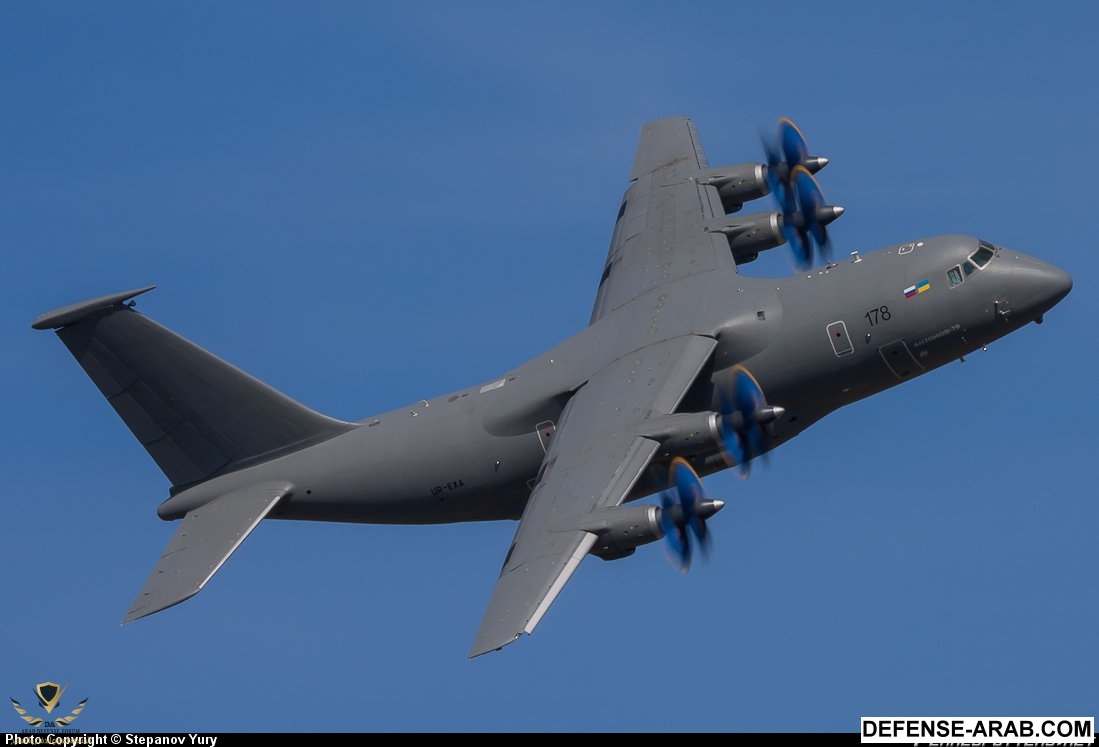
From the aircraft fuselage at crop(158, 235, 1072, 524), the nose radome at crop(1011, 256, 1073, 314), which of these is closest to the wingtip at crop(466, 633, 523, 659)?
the aircraft fuselage at crop(158, 235, 1072, 524)

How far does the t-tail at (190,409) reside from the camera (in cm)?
6425

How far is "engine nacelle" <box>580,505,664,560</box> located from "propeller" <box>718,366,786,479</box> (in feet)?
10.7

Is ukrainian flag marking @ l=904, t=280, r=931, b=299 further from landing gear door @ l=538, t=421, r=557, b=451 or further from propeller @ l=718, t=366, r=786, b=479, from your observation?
landing gear door @ l=538, t=421, r=557, b=451

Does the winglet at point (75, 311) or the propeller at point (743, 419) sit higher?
the winglet at point (75, 311)

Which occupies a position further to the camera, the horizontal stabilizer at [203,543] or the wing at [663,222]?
the wing at [663,222]

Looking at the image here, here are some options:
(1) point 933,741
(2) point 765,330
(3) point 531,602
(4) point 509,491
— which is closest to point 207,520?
(4) point 509,491

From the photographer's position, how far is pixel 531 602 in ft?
182

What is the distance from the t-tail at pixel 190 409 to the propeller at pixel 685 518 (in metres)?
13.2

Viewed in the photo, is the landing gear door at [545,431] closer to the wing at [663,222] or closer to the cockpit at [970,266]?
the wing at [663,222]

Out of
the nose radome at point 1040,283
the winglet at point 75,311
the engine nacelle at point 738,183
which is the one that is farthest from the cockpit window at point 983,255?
the winglet at point 75,311

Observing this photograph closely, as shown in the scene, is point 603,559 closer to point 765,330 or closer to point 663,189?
point 765,330

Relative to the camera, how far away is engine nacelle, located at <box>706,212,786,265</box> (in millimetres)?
68500

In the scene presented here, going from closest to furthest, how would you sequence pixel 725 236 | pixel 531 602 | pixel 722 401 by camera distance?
pixel 531 602, pixel 722 401, pixel 725 236

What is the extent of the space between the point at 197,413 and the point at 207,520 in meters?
3.66
